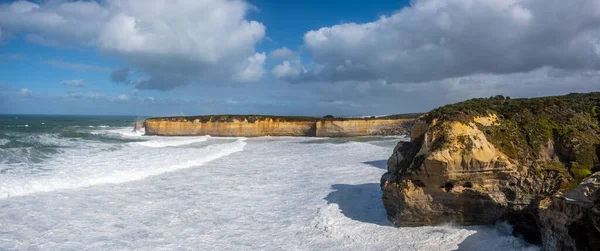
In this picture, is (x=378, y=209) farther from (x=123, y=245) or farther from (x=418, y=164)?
(x=123, y=245)

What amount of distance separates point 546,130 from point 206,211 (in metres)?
8.35

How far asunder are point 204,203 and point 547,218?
27.4 ft

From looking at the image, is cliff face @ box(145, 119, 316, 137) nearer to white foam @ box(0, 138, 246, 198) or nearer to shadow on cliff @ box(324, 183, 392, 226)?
white foam @ box(0, 138, 246, 198)

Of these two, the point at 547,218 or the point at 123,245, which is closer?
the point at 547,218

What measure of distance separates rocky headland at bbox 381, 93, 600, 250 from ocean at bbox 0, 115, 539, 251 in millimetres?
377

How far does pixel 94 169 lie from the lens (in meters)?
15.4

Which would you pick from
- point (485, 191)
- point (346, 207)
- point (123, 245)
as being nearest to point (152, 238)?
point (123, 245)

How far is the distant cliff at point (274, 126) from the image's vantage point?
140 feet

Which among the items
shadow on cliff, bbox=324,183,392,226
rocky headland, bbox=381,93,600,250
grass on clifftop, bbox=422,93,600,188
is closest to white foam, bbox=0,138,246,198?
shadow on cliff, bbox=324,183,392,226

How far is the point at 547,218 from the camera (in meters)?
5.21

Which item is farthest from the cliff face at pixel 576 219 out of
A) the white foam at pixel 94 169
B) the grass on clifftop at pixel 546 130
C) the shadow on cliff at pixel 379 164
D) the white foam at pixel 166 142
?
the white foam at pixel 166 142

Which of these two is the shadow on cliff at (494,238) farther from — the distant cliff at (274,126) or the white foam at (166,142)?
the distant cliff at (274,126)

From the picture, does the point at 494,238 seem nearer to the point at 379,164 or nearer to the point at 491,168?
the point at 491,168

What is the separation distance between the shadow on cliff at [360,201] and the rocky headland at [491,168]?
2.30ft
